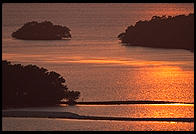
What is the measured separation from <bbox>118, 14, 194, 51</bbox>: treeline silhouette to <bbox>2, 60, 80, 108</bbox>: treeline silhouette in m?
25.1

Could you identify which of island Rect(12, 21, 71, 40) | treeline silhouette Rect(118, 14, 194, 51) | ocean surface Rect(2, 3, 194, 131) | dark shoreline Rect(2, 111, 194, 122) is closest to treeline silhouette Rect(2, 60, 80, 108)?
ocean surface Rect(2, 3, 194, 131)

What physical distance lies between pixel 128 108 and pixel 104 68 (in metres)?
14.3

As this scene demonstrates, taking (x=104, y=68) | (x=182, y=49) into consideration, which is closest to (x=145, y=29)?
(x=182, y=49)

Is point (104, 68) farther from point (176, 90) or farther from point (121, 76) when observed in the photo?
point (176, 90)

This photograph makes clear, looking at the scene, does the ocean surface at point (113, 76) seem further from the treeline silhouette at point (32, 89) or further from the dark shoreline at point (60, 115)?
the treeline silhouette at point (32, 89)

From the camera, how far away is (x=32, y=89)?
79.8 ft

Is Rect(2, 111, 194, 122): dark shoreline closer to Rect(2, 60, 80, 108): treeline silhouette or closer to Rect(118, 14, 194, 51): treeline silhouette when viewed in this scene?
Rect(2, 60, 80, 108): treeline silhouette

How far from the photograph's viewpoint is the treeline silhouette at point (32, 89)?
24.1 metres

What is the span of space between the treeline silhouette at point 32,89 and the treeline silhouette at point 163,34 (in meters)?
25.1

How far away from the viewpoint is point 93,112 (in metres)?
22.1

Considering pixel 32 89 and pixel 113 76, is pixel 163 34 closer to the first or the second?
pixel 113 76

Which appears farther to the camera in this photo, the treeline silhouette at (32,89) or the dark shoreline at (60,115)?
the treeline silhouette at (32,89)

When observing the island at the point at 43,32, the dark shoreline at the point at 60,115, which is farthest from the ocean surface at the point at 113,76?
the island at the point at 43,32

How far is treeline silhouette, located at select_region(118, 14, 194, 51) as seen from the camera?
51.2 m
